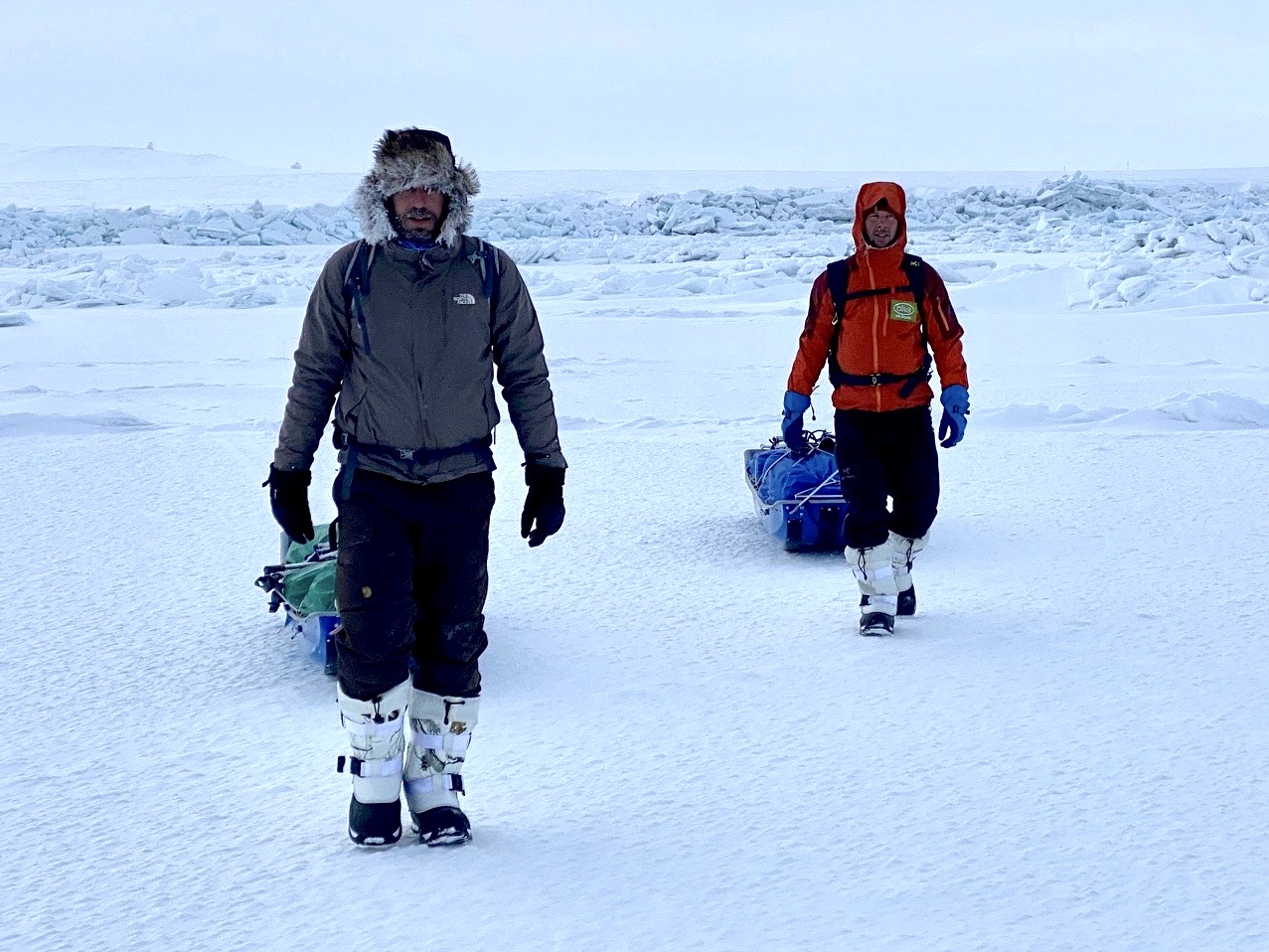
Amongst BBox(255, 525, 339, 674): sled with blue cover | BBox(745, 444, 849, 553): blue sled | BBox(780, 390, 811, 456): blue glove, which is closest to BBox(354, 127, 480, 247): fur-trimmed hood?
BBox(255, 525, 339, 674): sled with blue cover

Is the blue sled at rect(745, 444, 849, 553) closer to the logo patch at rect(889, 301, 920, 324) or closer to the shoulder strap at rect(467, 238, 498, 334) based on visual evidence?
the logo patch at rect(889, 301, 920, 324)

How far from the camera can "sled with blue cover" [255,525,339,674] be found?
12.1ft

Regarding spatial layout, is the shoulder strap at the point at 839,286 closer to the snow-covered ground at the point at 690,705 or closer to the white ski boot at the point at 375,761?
the snow-covered ground at the point at 690,705

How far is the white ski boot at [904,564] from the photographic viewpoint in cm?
416

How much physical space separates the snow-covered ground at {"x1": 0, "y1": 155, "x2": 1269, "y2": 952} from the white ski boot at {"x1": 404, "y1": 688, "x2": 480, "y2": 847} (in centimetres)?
10

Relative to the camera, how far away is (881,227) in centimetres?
396

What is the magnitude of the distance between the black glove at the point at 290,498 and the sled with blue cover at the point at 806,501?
2489mm

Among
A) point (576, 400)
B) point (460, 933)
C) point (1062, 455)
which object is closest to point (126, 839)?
point (460, 933)

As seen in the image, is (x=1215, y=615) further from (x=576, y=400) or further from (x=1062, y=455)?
(x=576, y=400)

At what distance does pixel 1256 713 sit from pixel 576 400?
5.75 m

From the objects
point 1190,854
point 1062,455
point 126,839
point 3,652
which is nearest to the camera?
point 1190,854

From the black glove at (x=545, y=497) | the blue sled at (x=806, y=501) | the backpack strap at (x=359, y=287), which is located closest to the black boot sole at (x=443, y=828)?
the black glove at (x=545, y=497)

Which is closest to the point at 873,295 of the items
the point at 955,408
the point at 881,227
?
the point at 881,227

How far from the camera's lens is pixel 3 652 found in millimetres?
3920
